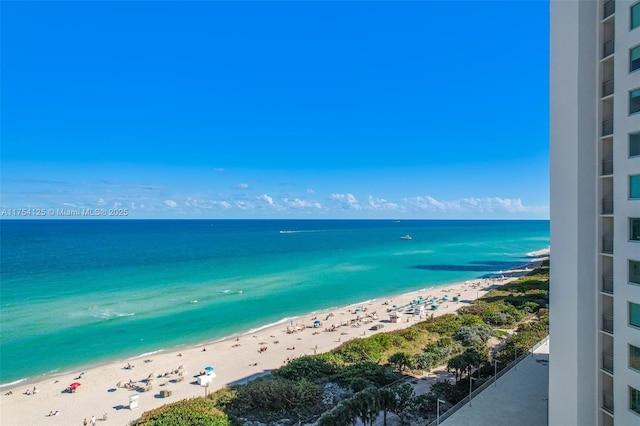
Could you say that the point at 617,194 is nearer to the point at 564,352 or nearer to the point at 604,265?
the point at 604,265

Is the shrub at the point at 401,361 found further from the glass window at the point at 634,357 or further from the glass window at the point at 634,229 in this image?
the glass window at the point at 634,229

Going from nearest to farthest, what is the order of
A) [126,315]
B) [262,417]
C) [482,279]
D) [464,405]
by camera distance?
[464,405]
[262,417]
[126,315]
[482,279]

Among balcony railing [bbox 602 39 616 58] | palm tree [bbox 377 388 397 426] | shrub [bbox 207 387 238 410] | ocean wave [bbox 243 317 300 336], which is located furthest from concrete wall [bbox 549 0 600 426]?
ocean wave [bbox 243 317 300 336]

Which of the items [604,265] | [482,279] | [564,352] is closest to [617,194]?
[604,265]

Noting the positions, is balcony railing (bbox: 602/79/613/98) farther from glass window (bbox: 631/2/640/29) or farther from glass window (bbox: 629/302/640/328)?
glass window (bbox: 629/302/640/328)

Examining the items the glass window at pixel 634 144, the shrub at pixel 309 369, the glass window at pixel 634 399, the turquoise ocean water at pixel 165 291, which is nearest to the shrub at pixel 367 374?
the shrub at pixel 309 369
